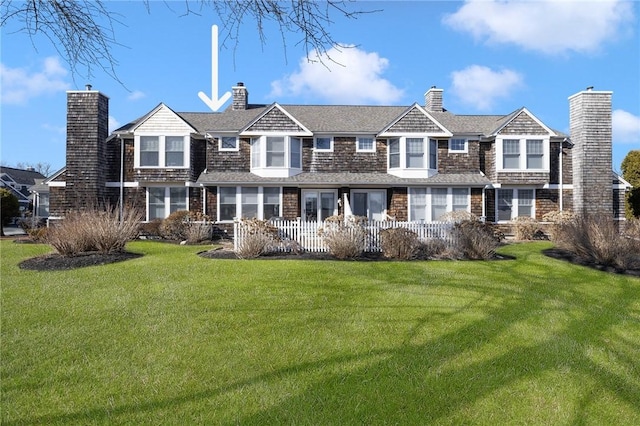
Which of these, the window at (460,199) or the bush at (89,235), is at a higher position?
the window at (460,199)

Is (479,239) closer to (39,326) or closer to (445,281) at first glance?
(445,281)

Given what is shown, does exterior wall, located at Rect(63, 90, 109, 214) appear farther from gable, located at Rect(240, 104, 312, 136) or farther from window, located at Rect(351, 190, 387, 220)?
window, located at Rect(351, 190, 387, 220)

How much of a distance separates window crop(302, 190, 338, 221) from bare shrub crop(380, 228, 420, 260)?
9.47 meters

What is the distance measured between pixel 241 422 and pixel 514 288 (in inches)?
265

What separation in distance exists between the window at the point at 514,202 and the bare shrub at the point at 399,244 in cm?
1231

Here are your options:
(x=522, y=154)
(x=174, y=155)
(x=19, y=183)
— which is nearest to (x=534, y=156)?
(x=522, y=154)

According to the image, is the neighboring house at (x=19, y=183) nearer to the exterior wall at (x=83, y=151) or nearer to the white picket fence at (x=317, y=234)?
the exterior wall at (x=83, y=151)

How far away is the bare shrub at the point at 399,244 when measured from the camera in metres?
11.8

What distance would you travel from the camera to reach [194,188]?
21531 millimetres

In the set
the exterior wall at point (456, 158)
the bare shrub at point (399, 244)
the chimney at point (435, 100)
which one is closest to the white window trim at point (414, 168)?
the exterior wall at point (456, 158)

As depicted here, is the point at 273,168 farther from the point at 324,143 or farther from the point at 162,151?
the point at 162,151

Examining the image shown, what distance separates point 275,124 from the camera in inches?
829

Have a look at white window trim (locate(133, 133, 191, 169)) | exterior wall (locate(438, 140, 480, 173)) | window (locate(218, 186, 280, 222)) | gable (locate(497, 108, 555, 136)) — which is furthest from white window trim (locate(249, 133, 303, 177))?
gable (locate(497, 108, 555, 136))

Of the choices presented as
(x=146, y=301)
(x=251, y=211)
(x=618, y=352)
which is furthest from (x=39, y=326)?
(x=251, y=211)
